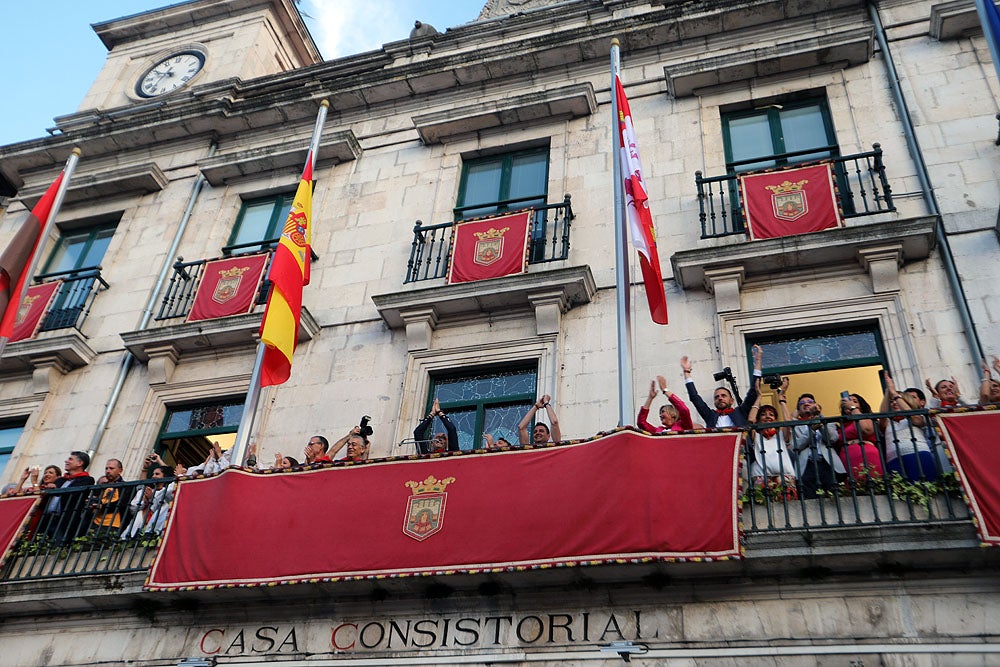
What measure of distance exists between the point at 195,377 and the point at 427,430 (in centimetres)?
415

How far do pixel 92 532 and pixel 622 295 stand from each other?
6.74m

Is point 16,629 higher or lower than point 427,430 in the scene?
lower

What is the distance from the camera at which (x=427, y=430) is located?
36.6 feet

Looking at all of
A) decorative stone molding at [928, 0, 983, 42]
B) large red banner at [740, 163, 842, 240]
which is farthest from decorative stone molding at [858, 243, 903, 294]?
decorative stone molding at [928, 0, 983, 42]

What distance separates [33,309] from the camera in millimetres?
14742

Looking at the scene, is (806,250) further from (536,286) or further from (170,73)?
(170,73)

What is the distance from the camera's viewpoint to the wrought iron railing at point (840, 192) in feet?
37.7

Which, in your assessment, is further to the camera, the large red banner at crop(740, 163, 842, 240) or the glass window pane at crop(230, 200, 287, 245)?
the glass window pane at crop(230, 200, 287, 245)

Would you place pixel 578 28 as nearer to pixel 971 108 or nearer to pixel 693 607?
pixel 971 108

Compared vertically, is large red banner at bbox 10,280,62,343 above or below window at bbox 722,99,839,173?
below

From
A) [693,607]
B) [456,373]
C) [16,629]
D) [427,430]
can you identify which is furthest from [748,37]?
[16,629]

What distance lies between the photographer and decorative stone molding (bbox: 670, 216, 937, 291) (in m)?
10.6

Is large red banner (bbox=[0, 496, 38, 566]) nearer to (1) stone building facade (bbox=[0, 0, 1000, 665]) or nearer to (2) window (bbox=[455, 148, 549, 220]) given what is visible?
(1) stone building facade (bbox=[0, 0, 1000, 665])

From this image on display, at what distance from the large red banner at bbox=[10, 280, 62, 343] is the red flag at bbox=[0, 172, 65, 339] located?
93 cm
